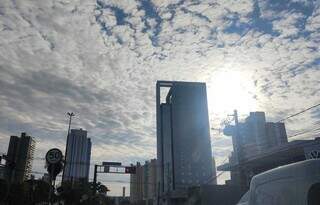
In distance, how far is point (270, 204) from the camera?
477 centimetres

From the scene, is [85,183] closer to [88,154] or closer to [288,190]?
[88,154]

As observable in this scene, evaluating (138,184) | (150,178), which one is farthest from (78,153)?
(138,184)

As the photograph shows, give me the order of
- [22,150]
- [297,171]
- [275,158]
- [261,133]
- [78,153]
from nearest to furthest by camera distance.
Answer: [297,171] < [275,158] < [261,133] < [22,150] < [78,153]

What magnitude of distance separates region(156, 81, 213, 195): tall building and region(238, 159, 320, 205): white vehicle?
127864mm

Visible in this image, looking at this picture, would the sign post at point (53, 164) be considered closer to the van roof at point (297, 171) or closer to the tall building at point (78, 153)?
the van roof at point (297, 171)

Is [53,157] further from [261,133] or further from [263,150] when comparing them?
[261,133]

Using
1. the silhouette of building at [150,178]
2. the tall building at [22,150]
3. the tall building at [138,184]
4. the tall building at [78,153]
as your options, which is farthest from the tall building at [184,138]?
the tall building at [22,150]

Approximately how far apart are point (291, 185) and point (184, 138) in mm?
136562

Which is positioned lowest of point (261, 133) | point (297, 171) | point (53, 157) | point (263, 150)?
point (297, 171)

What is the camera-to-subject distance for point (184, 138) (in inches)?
5502

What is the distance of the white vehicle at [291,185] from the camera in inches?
154

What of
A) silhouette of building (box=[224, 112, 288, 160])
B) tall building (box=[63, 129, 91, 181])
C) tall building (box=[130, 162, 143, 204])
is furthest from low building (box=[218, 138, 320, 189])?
tall building (box=[130, 162, 143, 204])

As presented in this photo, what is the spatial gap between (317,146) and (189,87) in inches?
5532

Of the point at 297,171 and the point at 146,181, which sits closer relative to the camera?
the point at 297,171
